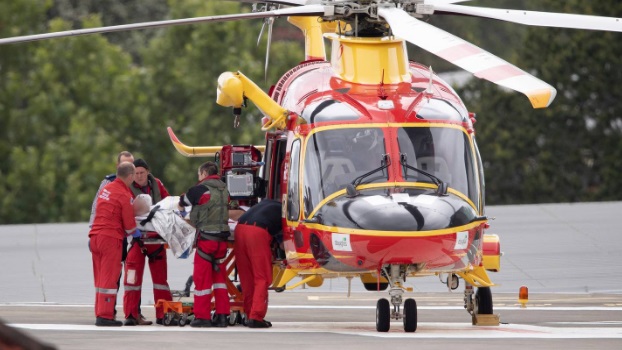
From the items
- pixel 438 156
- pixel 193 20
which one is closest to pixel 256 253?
pixel 438 156

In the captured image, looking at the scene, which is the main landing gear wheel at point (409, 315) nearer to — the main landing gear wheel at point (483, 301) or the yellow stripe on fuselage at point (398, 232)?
the yellow stripe on fuselage at point (398, 232)

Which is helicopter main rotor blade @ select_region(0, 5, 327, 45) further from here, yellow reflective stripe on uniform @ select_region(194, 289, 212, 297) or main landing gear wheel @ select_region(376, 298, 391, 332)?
main landing gear wheel @ select_region(376, 298, 391, 332)

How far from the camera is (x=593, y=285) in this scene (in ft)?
71.5

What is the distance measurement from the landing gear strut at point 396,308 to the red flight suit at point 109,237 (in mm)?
2738

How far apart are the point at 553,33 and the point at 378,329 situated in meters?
40.8

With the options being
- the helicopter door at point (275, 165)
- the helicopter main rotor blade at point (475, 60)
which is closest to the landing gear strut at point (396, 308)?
the helicopter door at point (275, 165)

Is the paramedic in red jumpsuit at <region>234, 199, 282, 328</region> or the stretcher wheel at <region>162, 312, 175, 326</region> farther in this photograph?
the stretcher wheel at <region>162, 312, 175, 326</region>

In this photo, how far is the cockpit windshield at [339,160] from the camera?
49.3 ft

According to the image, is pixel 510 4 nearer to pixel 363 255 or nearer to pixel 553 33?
pixel 553 33

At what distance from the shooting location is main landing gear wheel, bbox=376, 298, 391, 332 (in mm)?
15070

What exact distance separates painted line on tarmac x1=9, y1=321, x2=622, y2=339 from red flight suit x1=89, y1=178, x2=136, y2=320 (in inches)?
14.1

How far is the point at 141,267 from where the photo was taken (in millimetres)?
16531

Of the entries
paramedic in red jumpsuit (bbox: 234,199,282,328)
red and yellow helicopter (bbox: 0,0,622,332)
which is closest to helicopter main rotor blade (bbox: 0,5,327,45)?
red and yellow helicopter (bbox: 0,0,622,332)

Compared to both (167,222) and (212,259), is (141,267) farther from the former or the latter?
(212,259)
